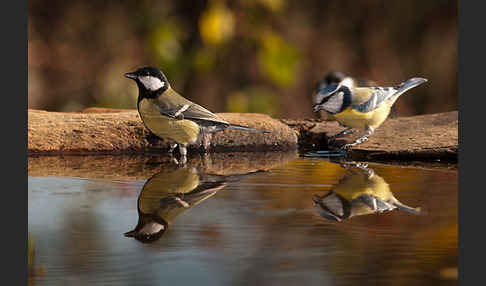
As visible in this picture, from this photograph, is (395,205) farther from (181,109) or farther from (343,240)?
(181,109)

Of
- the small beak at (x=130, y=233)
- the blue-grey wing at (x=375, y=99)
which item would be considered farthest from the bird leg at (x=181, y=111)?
the small beak at (x=130, y=233)

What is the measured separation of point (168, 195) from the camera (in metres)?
2.19

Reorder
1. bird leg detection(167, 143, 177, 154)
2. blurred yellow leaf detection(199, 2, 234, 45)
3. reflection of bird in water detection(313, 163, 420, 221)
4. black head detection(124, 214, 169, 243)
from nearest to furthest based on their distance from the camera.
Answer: black head detection(124, 214, 169, 243) < reflection of bird in water detection(313, 163, 420, 221) < bird leg detection(167, 143, 177, 154) < blurred yellow leaf detection(199, 2, 234, 45)

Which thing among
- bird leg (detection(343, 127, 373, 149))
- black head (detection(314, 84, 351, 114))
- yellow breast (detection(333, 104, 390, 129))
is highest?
black head (detection(314, 84, 351, 114))

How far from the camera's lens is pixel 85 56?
5715 mm

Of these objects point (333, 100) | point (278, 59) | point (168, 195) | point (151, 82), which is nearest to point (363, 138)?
point (333, 100)

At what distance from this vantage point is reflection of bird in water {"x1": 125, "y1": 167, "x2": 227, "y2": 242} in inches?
69.8

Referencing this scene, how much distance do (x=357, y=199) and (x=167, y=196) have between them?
1.92 feet

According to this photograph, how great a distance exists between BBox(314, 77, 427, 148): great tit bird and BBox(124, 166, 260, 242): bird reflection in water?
691 millimetres

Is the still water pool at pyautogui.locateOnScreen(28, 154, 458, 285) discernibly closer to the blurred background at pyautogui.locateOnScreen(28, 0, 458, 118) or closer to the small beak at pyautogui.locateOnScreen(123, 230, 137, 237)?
the small beak at pyautogui.locateOnScreen(123, 230, 137, 237)

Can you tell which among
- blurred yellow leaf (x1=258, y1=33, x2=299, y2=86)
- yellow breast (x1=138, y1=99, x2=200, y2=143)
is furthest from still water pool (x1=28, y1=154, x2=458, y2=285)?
blurred yellow leaf (x1=258, y1=33, x2=299, y2=86)

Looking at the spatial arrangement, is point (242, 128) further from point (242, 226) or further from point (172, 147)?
point (242, 226)

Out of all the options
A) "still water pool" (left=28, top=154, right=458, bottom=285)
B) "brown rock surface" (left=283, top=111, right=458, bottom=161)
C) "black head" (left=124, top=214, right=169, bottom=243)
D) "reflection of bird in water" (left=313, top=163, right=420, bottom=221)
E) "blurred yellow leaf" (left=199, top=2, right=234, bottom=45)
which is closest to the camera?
"still water pool" (left=28, top=154, right=458, bottom=285)

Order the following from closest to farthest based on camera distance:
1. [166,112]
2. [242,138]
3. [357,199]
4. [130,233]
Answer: [130,233], [357,199], [166,112], [242,138]
